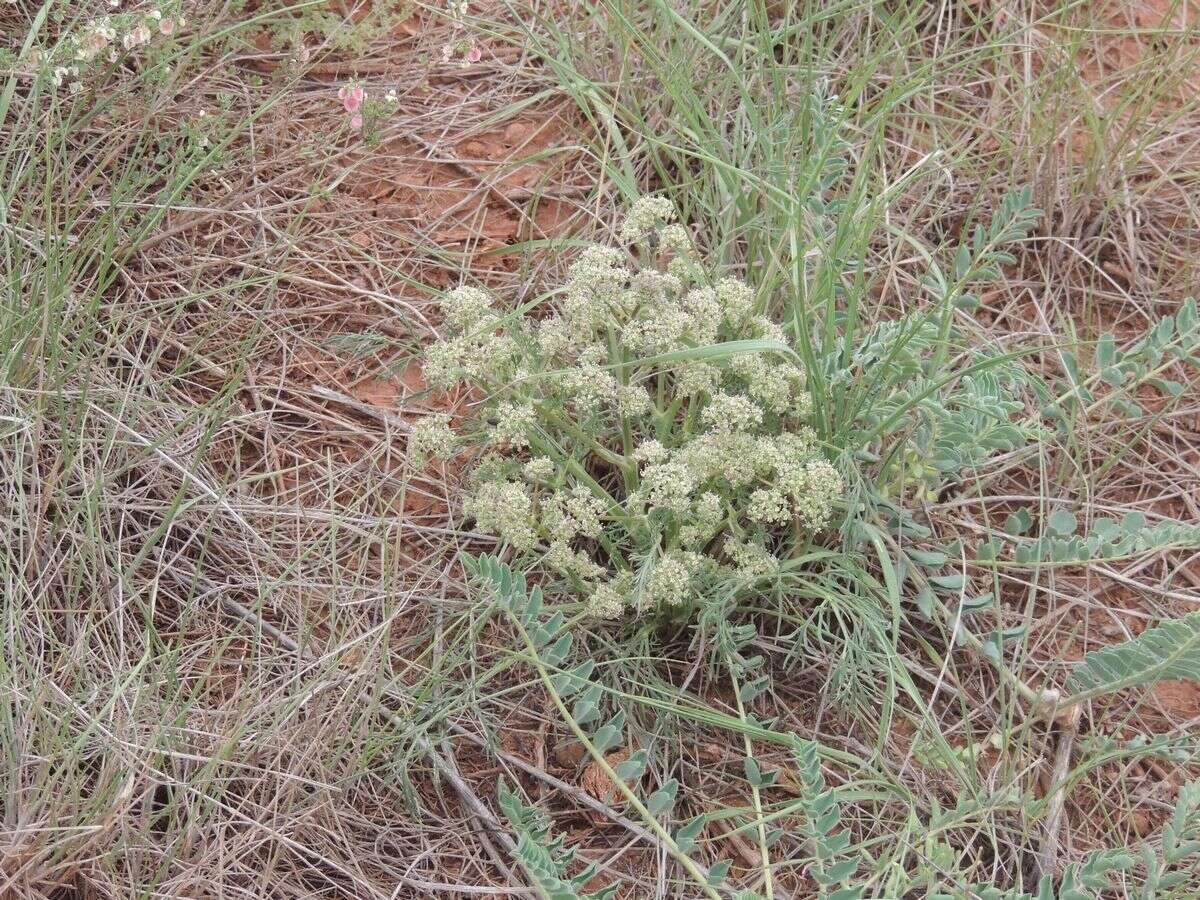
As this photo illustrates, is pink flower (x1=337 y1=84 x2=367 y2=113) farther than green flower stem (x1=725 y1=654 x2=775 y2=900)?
Yes

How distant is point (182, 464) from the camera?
2389mm

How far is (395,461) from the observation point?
2523 mm

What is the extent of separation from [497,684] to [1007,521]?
1.12 meters

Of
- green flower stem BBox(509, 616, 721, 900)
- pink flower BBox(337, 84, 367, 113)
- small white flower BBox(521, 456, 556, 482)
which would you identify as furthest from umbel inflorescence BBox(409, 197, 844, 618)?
pink flower BBox(337, 84, 367, 113)

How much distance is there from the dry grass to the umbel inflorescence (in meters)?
0.20

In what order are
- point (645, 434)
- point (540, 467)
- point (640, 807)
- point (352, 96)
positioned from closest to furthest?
1. point (640, 807)
2. point (540, 467)
3. point (645, 434)
4. point (352, 96)

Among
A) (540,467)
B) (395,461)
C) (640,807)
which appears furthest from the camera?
(395,461)

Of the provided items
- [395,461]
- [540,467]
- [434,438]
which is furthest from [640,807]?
[395,461]

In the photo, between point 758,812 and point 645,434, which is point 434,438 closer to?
point 645,434

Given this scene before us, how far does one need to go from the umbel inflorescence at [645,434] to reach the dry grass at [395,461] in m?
0.20

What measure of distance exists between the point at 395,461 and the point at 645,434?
0.59 m

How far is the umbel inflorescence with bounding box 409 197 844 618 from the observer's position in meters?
2.05

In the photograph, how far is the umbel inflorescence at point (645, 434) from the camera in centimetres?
205

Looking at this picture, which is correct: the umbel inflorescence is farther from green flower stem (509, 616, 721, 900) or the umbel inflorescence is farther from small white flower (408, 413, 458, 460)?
green flower stem (509, 616, 721, 900)
